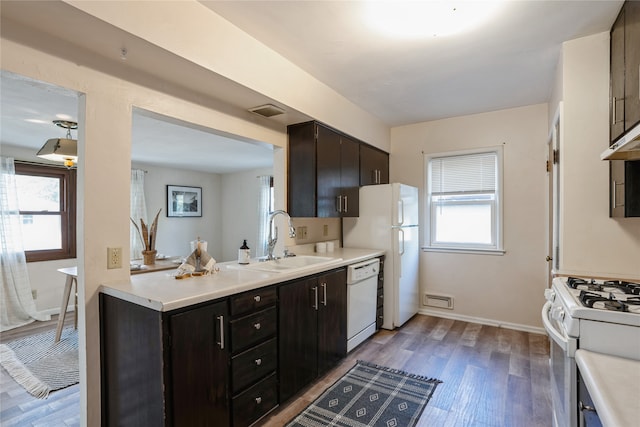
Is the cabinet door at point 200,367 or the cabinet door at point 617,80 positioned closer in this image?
the cabinet door at point 200,367

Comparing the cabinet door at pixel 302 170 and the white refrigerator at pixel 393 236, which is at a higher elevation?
the cabinet door at pixel 302 170

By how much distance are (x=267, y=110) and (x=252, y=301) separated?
4.99ft

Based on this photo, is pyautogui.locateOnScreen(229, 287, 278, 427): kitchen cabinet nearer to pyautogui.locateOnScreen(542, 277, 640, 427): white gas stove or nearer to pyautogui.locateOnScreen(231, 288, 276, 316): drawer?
pyautogui.locateOnScreen(231, 288, 276, 316): drawer

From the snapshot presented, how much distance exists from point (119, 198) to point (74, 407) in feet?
5.25

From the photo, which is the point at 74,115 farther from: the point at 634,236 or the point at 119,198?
the point at 634,236

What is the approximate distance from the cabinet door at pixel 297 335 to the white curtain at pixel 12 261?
4.00m

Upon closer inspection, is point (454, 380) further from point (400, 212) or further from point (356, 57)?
point (356, 57)

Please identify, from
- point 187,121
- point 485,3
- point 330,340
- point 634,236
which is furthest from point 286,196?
point 634,236

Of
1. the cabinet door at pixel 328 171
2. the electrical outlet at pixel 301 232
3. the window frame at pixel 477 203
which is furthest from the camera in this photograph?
the window frame at pixel 477 203

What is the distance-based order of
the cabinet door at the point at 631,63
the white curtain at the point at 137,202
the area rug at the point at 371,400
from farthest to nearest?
the white curtain at the point at 137,202 → the area rug at the point at 371,400 → the cabinet door at the point at 631,63

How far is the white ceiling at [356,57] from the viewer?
1.59m

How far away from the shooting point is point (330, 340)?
2537 millimetres

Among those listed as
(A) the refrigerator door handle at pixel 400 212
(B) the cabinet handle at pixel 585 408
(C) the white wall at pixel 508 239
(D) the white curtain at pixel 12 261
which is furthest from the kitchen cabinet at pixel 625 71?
(D) the white curtain at pixel 12 261

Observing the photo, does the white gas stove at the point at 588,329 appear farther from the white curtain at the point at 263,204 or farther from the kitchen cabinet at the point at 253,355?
the white curtain at the point at 263,204
